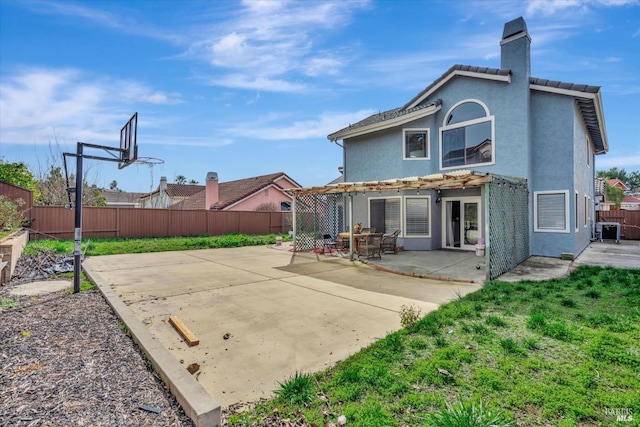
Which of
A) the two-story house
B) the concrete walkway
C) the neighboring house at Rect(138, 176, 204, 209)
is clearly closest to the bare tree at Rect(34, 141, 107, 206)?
the neighboring house at Rect(138, 176, 204, 209)

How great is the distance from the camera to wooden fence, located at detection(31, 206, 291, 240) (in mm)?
16047

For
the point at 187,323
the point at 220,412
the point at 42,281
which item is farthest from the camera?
the point at 42,281

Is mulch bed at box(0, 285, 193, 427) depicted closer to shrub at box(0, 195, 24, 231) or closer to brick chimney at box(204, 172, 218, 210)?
shrub at box(0, 195, 24, 231)

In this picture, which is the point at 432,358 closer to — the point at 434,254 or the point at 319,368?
the point at 319,368

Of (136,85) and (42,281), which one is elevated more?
(136,85)

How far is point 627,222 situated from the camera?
61.5 ft

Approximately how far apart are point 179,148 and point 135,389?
24.8 m

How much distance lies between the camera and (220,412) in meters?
2.64

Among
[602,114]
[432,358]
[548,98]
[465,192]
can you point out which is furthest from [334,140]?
[432,358]

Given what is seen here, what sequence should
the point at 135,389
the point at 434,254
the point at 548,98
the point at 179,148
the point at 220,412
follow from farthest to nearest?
1. the point at 179,148
2. the point at 434,254
3. the point at 548,98
4. the point at 135,389
5. the point at 220,412

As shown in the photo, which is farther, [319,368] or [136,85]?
[136,85]

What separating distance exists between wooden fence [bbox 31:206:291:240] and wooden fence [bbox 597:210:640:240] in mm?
20510

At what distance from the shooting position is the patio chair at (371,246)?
1096 centimetres

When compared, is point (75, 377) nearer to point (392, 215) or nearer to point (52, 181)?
point (392, 215)
